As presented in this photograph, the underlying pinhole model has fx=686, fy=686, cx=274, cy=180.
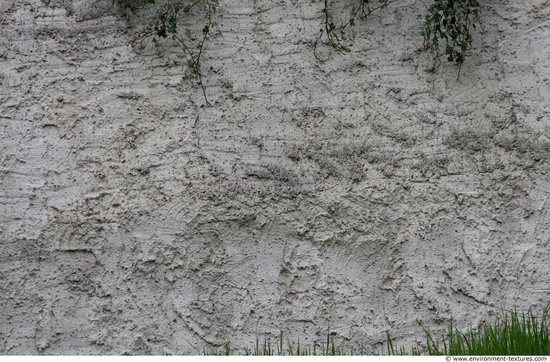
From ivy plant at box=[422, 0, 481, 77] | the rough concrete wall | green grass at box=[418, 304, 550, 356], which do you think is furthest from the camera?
ivy plant at box=[422, 0, 481, 77]

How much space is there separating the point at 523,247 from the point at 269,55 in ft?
3.97

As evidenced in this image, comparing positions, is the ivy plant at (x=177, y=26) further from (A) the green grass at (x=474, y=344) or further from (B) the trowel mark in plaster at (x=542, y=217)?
(B) the trowel mark in plaster at (x=542, y=217)

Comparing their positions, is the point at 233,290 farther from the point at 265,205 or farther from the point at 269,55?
the point at 269,55

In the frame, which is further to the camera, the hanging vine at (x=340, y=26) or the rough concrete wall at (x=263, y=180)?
the hanging vine at (x=340, y=26)

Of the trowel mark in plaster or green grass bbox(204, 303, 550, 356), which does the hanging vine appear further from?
green grass bbox(204, 303, 550, 356)

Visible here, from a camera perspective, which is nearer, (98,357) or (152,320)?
(98,357)

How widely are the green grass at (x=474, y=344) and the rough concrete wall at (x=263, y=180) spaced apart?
0.15 feet

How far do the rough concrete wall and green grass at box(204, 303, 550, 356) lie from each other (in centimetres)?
5

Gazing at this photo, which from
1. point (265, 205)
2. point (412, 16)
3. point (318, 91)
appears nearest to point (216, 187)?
point (265, 205)

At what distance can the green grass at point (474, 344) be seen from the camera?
2045 mm

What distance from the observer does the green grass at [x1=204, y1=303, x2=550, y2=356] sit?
2.04 meters

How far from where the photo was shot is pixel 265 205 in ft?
8.42

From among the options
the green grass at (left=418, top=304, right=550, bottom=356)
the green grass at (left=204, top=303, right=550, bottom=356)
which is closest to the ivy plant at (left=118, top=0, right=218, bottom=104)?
the green grass at (left=204, top=303, right=550, bottom=356)

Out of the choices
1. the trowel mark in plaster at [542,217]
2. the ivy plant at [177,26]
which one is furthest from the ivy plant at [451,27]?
the ivy plant at [177,26]
